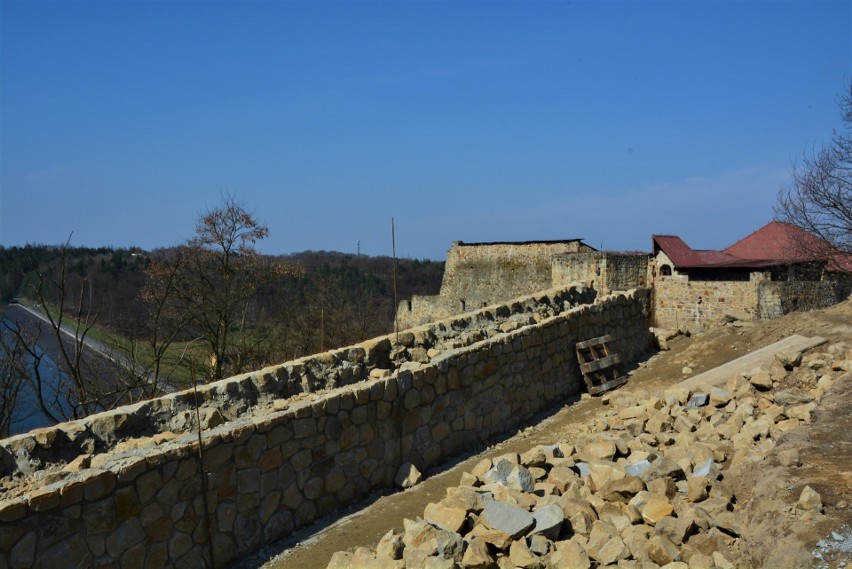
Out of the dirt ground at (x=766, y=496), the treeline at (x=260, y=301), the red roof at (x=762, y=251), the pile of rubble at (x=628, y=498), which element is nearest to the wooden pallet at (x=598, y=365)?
the dirt ground at (x=766, y=496)

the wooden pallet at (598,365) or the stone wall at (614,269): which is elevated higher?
the stone wall at (614,269)

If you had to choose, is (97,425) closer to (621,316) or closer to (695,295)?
(621,316)

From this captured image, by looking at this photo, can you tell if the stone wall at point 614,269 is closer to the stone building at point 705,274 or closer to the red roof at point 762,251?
the stone building at point 705,274

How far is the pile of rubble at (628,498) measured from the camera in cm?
469

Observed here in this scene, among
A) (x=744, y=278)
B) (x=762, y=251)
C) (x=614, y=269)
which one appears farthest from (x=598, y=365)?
(x=762, y=251)

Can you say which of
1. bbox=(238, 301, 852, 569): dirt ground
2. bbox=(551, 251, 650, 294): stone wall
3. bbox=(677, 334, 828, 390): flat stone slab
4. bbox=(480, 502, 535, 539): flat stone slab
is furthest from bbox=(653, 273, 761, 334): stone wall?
bbox=(480, 502, 535, 539): flat stone slab

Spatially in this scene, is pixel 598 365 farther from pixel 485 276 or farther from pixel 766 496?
pixel 485 276

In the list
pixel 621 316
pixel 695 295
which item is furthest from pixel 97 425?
pixel 695 295

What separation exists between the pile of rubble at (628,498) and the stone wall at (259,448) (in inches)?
41.0

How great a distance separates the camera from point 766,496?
4746 millimetres

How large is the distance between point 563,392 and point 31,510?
7595 mm

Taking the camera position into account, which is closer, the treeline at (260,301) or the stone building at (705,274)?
the stone building at (705,274)

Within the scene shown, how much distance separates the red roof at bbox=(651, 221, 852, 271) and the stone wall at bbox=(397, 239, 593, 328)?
412 cm

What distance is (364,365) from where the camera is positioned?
739 cm
